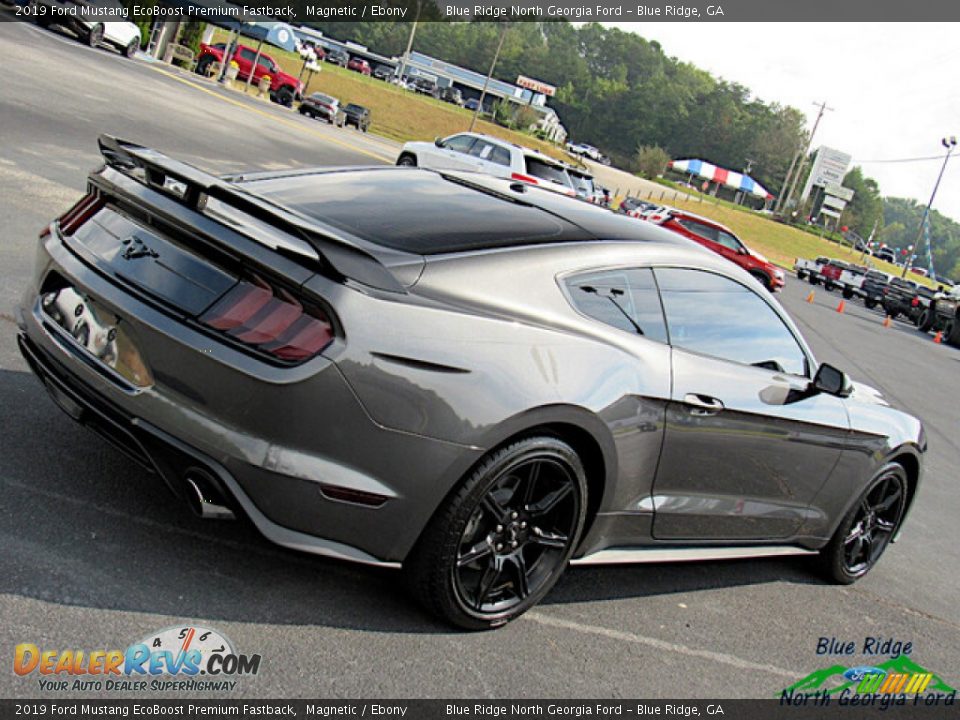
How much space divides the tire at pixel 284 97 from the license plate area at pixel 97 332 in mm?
45799

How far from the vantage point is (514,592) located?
383 cm

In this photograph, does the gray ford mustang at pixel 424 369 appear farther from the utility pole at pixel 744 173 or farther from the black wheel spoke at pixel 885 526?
the utility pole at pixel 744 173

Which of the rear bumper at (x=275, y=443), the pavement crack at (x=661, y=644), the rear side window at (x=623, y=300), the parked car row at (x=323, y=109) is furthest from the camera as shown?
the parked car row at (x=323, y=109)

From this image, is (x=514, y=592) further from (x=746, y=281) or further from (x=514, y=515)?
(x=746, y=281)

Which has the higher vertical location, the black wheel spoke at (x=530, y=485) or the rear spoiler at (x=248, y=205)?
the rear spoiler at (x=248, y=205)

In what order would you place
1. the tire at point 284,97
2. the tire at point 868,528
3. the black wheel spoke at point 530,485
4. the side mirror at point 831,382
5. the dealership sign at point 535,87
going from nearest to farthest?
the black wheel spoke at point 530,485 → the side mirror at point 831,382 → the tire at point 868,528 → the tire at point 284,97 → the dealership sign at point 535,87

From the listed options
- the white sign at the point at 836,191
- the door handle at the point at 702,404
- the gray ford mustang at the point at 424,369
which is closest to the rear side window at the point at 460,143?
the gray ford mustang at the point at 424,369

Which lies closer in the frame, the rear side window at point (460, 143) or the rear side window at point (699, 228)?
the rear side window at point (460, 143)

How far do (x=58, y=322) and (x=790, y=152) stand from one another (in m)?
188

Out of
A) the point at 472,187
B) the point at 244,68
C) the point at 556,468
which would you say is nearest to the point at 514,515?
the point at 556,468

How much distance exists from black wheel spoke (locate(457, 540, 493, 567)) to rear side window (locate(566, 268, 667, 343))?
0.95m

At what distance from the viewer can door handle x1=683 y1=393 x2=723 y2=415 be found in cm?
405

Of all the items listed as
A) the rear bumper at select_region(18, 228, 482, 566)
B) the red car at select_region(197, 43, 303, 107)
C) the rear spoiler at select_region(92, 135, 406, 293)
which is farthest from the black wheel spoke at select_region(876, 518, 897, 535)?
the red car at select_region(197, 43, 303, 107)

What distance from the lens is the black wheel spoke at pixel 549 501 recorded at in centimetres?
374
